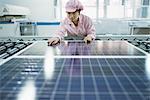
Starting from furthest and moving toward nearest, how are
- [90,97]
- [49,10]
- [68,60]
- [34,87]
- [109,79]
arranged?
[49,10] < [68,60] < [109,79] < [34,87] < [90,97]

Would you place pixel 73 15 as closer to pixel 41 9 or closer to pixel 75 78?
pixel 75 78

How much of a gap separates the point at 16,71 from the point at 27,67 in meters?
0.10

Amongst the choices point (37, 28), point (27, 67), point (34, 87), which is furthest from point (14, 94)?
point (37, 28)

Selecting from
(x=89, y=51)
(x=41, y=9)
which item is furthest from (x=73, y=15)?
(x=41, y=9)

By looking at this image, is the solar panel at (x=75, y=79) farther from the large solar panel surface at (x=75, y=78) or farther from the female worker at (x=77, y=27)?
the female worker at (x=77, y=27)

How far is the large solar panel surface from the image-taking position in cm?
87

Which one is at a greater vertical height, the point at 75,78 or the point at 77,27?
the point at 77,27

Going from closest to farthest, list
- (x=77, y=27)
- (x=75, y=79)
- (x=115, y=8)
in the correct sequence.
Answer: (x=75, y=79)
(x=77, y=27)
(x=115, y=8)

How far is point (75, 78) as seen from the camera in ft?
3.59

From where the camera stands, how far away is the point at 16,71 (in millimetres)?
1215

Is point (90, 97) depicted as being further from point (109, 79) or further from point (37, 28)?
point (37, 28)

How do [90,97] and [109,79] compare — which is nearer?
[90,97]

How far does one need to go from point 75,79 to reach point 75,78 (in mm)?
17

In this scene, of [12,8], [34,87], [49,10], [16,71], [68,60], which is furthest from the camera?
[49,10]
